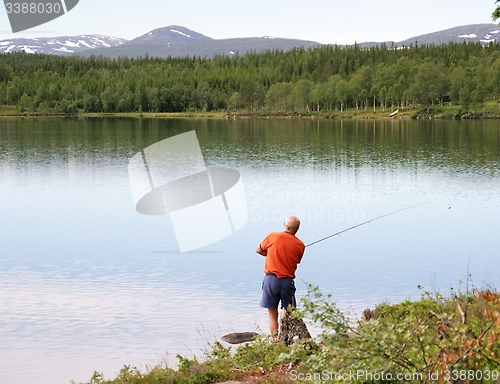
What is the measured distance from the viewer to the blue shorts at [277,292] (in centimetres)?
1198

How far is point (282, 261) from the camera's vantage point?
466 inches

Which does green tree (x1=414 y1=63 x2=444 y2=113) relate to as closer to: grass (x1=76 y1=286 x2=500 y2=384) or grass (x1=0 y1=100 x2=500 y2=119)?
grass (x1=0 y1=100 x2=500 y2=119)

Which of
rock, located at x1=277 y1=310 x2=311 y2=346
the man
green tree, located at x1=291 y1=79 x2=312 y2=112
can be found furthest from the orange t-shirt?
green tree, located at x1=291 y1=79 x2=312 y2=112

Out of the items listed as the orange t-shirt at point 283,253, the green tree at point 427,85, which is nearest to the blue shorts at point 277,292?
the orange t-shirt at point 283,253

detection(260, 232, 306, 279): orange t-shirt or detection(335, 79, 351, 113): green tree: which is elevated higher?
detection(335, 79, 351, 113): green tree

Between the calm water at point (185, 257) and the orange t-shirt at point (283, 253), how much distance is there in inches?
104

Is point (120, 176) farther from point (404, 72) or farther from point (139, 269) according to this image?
point (404, 72)

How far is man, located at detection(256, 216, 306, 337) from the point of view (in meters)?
11.8

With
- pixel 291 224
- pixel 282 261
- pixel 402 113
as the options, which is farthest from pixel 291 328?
pixel 402 113

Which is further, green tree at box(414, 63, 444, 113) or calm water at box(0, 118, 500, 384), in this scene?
green tree at box(414, 63, 444, 113)

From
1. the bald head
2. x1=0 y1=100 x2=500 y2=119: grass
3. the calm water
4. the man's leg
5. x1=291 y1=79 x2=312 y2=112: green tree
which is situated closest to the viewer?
the bald head

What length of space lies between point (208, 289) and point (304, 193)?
18945 millimetres

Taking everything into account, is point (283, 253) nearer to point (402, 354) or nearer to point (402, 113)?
point (402, 354)

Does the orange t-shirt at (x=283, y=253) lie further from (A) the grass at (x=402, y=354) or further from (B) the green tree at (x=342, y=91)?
(B) the green tree at (x=342, y=91)
